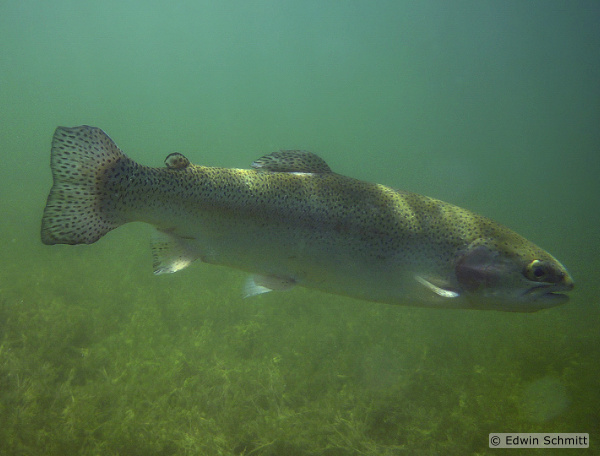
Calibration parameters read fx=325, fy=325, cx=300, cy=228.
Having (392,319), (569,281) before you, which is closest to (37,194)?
(392,319)

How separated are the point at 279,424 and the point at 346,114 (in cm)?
13024

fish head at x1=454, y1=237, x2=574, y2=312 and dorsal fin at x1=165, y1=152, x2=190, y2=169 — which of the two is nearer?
fish head at x1=454, y1=237, x2=574, y2=312

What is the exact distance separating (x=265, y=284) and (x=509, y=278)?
1932 mm

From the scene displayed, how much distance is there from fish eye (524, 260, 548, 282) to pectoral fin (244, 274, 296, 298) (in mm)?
1846

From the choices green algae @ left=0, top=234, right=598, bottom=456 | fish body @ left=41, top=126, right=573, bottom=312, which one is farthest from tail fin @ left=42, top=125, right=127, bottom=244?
green algae @ left=0, top=234, right=598, bottom=456

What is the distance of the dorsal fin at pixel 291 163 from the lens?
306 centimetres

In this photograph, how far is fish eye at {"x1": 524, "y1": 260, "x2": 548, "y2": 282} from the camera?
8.29ft

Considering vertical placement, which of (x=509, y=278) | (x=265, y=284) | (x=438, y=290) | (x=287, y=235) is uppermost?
(x=287, y=235)

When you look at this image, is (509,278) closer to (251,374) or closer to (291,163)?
Answer: (291,163)

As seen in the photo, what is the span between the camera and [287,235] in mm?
2635

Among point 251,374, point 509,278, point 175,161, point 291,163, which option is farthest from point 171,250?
point 251,374

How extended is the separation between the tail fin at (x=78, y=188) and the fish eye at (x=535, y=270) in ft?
10.7

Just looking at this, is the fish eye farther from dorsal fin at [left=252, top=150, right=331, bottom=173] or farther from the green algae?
the green algae

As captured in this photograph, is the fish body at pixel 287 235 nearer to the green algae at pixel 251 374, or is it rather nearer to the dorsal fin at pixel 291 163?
the dorsal fin at pixel 291 163
